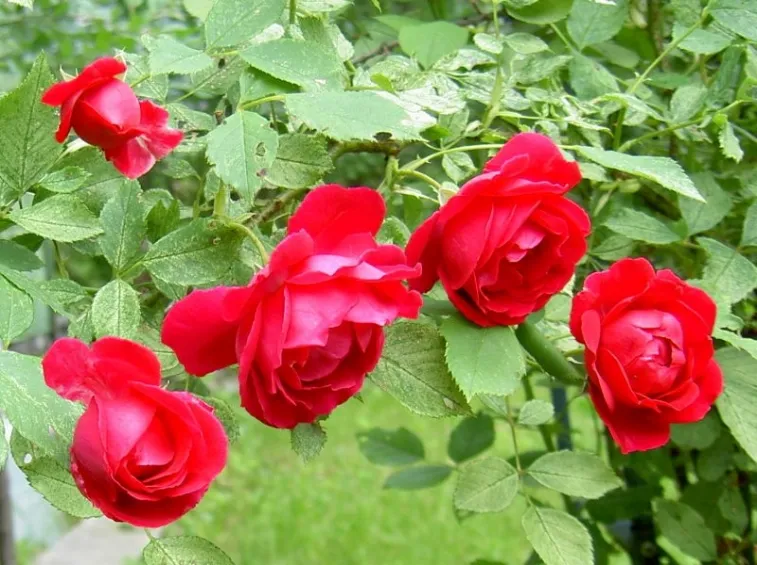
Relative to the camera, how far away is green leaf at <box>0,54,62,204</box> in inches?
19.5

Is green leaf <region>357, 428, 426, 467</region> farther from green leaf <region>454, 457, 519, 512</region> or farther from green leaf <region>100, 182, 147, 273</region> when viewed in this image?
green leaf <region>100, 182, 147, 273</region>

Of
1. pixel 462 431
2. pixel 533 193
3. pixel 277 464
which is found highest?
pixel 533 193

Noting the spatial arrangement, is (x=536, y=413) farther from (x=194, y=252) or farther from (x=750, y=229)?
(x=194, y=252)

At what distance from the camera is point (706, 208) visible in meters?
0.75

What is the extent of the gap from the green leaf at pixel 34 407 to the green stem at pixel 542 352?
264mm

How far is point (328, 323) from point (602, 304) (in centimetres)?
19

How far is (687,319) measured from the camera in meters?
0.53

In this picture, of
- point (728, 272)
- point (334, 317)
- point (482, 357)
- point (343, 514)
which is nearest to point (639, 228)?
point (728, 272)

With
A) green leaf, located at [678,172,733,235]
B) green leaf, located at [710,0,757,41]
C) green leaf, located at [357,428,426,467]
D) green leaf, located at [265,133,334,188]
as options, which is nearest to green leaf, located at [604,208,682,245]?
Answer: green leaf, located at [678,172,733,235]

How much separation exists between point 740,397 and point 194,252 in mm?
397

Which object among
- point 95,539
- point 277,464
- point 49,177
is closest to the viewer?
point 49,177

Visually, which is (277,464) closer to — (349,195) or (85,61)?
(85,61)

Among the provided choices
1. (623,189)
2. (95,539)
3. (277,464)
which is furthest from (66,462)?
(277,464)

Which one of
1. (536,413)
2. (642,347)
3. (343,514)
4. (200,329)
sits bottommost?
(343,514)
